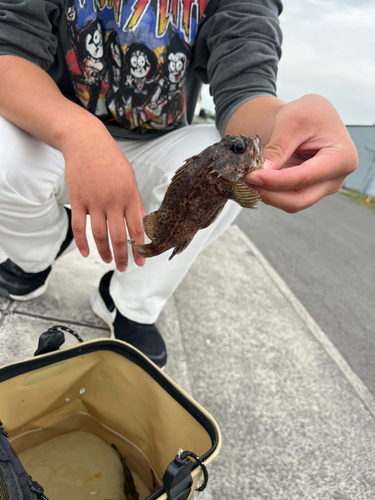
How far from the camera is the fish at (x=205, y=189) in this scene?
88cm

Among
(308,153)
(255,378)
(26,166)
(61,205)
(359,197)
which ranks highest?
(308,153)

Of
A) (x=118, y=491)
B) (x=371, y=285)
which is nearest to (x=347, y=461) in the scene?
(x=118, y=491)

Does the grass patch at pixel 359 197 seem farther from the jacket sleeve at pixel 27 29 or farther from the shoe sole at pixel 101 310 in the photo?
the jacket sleeve at pixel 27 29

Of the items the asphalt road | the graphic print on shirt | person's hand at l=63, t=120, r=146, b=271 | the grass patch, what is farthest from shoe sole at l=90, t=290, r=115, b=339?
the grass patch

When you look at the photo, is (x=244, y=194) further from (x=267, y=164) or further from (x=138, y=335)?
(x=138, y=335)

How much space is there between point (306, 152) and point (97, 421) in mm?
1287

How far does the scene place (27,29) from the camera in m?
1.27

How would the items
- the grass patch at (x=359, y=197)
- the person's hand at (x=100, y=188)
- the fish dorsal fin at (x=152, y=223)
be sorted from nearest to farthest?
the fish dorsal fin at (x=152, y=223), the person's hand at (x=100, y=188), the grass patch at (x=359, y=197)

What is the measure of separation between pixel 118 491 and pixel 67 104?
1321 millimetres

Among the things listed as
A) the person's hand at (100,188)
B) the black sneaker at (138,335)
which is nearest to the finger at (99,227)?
the person's hand at (100,188)

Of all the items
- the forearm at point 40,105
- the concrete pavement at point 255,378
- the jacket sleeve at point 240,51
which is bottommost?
the concrete pavement at point 255,378

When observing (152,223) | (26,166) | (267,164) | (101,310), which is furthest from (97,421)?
(267,164)

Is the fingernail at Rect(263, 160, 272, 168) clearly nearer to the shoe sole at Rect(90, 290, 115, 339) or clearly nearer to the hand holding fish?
the hand holding fish

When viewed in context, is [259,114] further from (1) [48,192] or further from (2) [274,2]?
(1) [48,192]
